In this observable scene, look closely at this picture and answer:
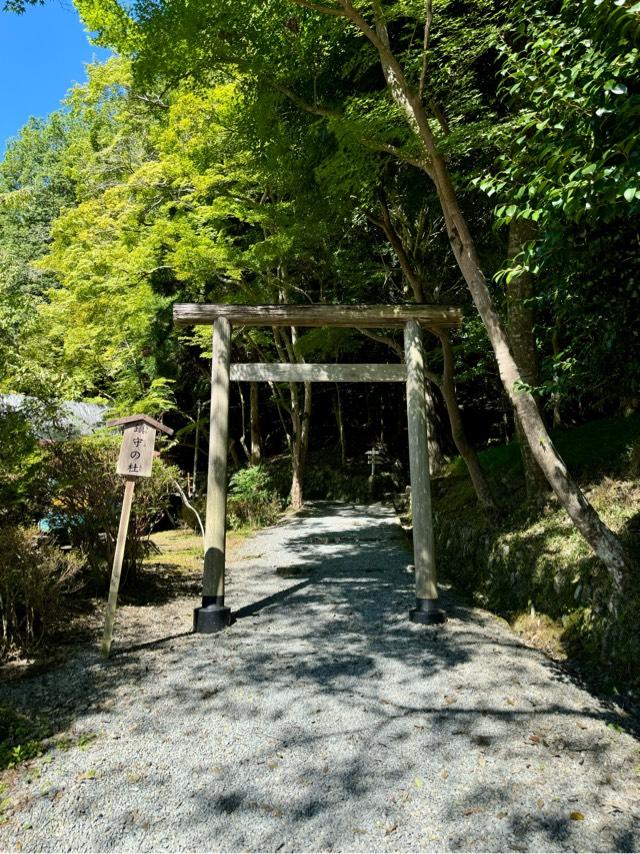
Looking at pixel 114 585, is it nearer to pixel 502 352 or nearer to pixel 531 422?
pixel 531 422

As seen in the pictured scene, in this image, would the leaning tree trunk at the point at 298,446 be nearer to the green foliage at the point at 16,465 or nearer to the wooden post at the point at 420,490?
the wooden post at the point at 420,490

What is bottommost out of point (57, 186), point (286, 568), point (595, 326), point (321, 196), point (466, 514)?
point (286, 568)

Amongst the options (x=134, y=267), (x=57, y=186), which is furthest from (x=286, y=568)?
(x=57, y=186)

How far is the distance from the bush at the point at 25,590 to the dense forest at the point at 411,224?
0.11 metres

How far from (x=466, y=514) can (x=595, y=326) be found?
4526mm

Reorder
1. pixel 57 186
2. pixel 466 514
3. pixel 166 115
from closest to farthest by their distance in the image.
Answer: pixel 466 514
pixel 166 115
pixel 57 186

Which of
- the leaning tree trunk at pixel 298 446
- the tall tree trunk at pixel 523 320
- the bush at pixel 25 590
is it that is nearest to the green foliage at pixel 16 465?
the bush at pixel 25 590

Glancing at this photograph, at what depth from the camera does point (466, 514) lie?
817 cm

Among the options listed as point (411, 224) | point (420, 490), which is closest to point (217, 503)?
point (420, 490)

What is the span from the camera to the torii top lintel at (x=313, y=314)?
548 centimetres

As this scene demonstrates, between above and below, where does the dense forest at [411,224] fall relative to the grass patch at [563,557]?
above

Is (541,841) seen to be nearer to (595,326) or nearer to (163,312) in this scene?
(595,326)

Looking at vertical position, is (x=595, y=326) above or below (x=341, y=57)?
below

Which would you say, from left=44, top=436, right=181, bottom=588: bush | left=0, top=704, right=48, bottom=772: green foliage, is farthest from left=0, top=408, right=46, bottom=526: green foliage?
left=0, top=704, right=48, bottom=772: green foliage
